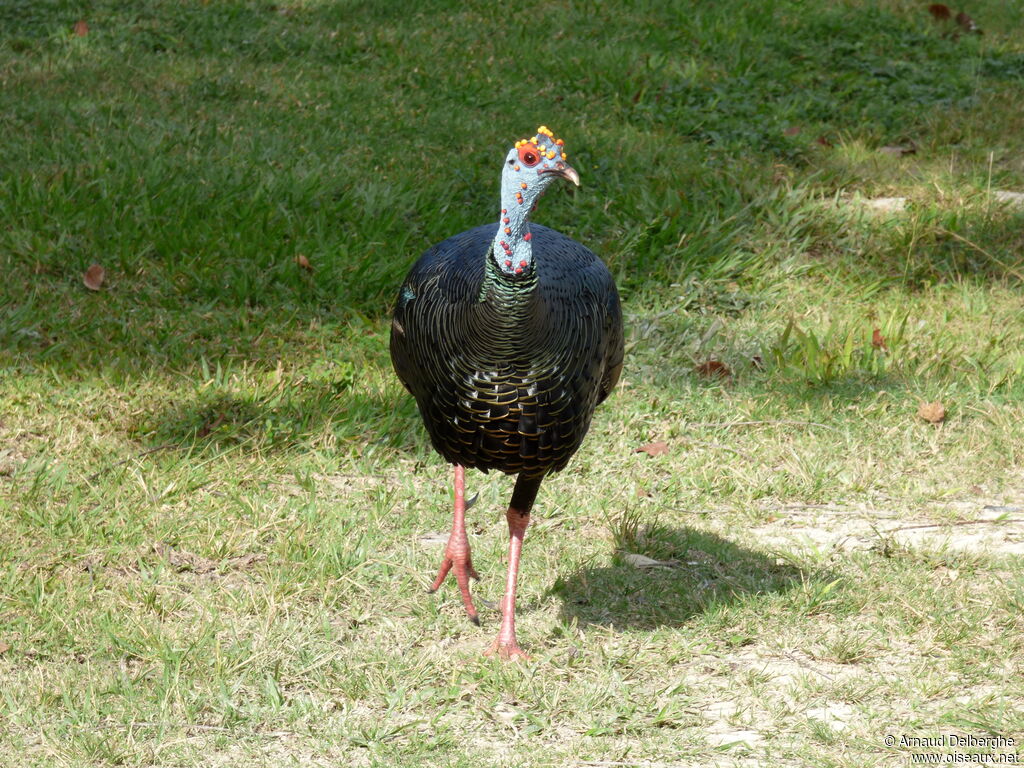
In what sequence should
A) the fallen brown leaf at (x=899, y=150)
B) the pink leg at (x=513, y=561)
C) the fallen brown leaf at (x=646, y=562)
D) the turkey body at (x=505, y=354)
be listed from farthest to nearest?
the fallen brown leaf at (x=899, y=150)
the fallen brown leaf at (x=646, y=562)
the pink leg at (x=513, y=561)
the turkey body at (x=505, y=354)

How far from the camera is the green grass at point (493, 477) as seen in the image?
3.71 meters

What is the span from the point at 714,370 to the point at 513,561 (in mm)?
2139

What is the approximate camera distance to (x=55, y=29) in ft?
27.6

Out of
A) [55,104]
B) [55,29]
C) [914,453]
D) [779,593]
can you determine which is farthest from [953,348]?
[55,29]

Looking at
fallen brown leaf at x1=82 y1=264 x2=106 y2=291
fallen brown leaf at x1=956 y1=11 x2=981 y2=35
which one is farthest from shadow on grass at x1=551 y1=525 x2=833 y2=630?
fallen brown leaf at x1=956 y1=11 x2=981 y2=35

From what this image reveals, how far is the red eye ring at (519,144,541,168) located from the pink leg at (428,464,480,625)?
4.13 feet

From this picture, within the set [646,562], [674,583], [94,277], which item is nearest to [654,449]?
[646,562]

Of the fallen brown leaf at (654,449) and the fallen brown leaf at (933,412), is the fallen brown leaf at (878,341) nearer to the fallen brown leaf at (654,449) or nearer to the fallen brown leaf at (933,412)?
the fallen brown leaf at (933,412)

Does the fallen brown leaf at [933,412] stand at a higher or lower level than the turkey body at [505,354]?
lower

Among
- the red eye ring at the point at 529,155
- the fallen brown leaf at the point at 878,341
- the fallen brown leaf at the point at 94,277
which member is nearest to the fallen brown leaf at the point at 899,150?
the fallen brown leaf at the point at 878,341

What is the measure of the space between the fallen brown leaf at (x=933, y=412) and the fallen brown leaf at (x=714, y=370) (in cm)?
93

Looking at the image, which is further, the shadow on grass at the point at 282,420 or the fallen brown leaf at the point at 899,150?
the fallen brown leaf at the point at 899,150

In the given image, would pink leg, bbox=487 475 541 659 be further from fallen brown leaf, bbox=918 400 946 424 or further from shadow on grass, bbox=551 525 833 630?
fallen brown leaf, bbox=918 400 946 424

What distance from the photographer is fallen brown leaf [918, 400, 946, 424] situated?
5.39 metres
